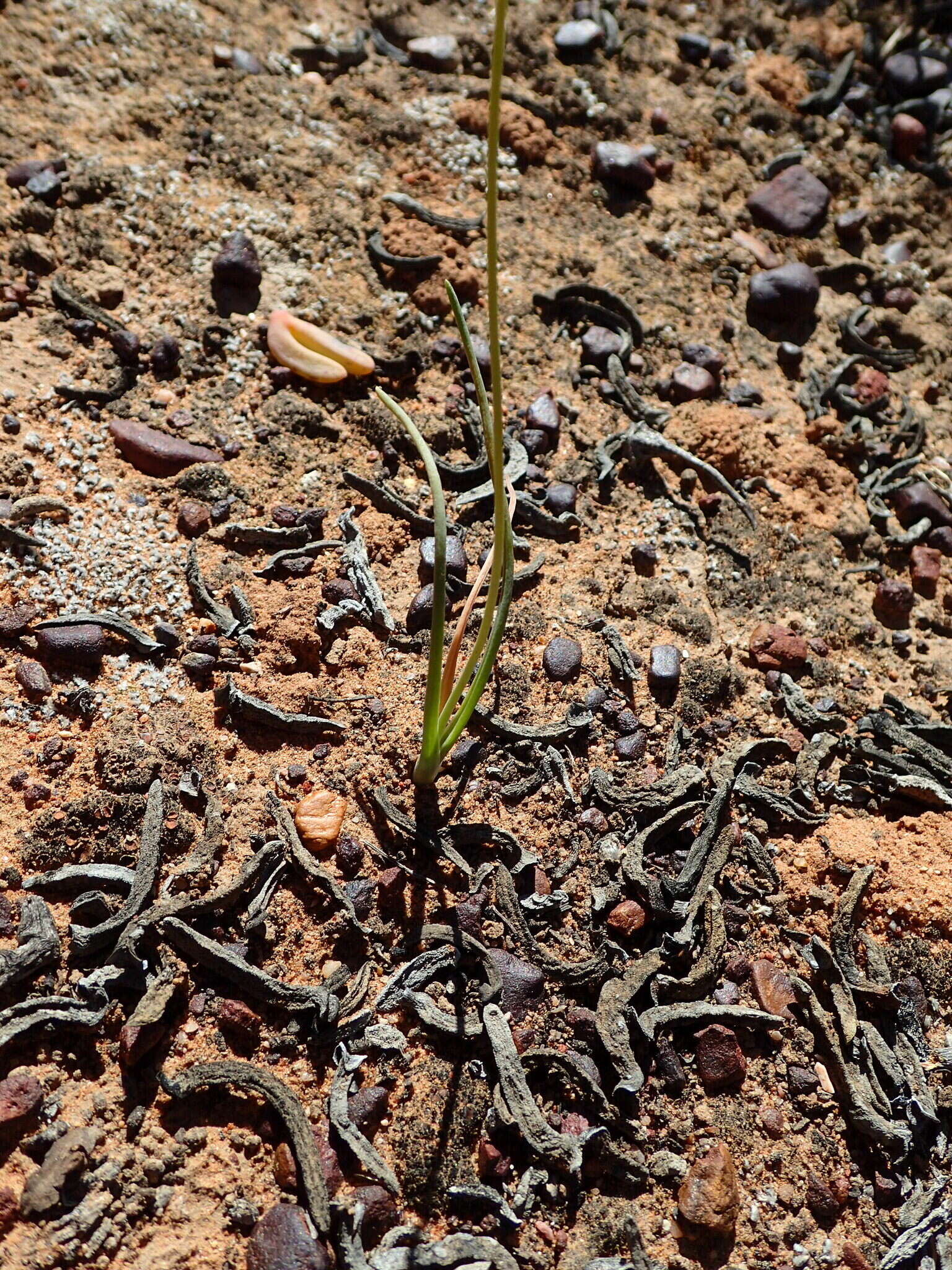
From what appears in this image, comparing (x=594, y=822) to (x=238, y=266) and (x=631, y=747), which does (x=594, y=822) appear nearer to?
(x=631, y=747)

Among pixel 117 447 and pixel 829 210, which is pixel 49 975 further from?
pixel 829 210

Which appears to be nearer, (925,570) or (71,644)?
(71,644)

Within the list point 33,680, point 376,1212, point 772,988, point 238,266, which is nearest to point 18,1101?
point 376,1212

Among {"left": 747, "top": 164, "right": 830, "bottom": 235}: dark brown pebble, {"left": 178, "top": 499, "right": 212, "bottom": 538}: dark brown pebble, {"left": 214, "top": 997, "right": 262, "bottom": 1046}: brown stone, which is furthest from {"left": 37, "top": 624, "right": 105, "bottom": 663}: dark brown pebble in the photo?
{"left": 747, "top": 164, "right": 830, "bottom": 235}: dark brown pebble

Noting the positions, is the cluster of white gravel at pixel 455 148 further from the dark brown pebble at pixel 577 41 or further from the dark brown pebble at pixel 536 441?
the dark brown pebble at pixel 536 441

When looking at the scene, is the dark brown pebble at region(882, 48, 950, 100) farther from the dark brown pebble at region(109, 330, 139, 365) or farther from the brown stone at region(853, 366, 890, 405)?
the dark brown pebble at region(109, 330, 139, 365)

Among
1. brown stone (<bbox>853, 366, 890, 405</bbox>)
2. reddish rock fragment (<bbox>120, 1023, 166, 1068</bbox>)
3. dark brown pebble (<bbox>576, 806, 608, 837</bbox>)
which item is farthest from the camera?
brown stone (<bbox>853, 366, 890, 405</bbox>)
